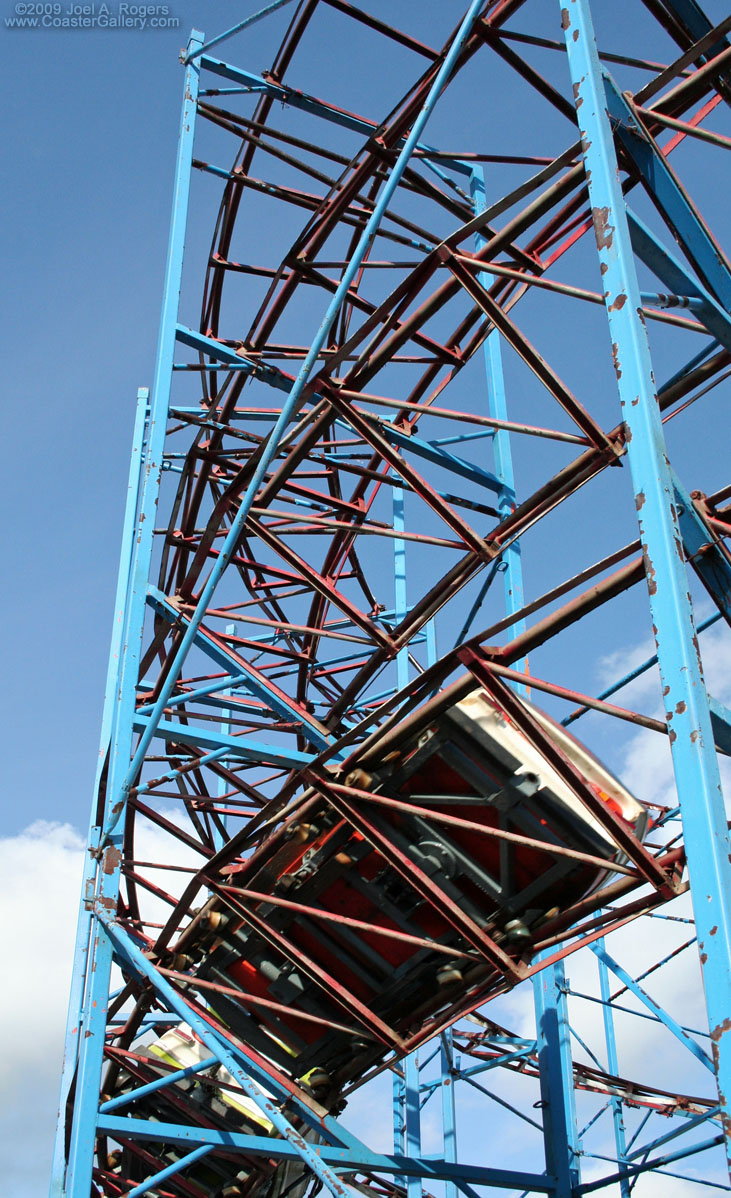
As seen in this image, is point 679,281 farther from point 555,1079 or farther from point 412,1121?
point 412,1121

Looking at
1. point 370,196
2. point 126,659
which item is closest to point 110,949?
point 126,659

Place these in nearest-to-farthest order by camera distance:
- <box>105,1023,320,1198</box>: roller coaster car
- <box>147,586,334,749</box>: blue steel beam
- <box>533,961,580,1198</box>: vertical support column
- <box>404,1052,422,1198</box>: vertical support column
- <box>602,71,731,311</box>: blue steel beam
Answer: <box>602,71,731,311</box>: blue steel beam
<box>533,961,580,1198</box>: vertical support column
<box>147,586,334,749</box>: blue steel beam
<box>105,1023,320,1198</box>: roller coaster car
<box>404,1052,422,1198</box>: vertical support column

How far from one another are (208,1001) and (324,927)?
1259 mm

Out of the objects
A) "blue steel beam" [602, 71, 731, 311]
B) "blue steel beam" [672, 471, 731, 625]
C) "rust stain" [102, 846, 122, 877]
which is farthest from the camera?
"rust stain" [102, 846, 122, 877]

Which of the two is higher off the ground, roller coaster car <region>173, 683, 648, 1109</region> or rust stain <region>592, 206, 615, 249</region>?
rust stain <region>592, 206, 615, 249</region>

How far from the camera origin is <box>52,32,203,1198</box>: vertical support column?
8.13 meters

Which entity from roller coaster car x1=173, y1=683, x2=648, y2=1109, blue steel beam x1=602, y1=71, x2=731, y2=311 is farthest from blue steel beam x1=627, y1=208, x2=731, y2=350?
roller coaster car x1=173, y1=683, x2=648, y2=1109

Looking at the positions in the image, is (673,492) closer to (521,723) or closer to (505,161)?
(521,723)

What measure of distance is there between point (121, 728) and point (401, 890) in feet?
8.87

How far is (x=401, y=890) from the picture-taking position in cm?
877

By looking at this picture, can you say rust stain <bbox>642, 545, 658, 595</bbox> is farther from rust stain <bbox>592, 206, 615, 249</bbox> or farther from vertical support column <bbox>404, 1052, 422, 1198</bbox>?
vertical support column <bbox>404, 1052, 422, 1198</bbox>

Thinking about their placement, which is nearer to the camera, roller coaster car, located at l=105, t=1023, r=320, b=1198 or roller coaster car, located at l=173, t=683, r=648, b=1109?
roller coaster car, located at l=173, t=683, r=648, b=1109

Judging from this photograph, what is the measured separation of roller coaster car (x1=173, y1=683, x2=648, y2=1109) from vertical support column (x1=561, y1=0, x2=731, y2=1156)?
6.12 feet

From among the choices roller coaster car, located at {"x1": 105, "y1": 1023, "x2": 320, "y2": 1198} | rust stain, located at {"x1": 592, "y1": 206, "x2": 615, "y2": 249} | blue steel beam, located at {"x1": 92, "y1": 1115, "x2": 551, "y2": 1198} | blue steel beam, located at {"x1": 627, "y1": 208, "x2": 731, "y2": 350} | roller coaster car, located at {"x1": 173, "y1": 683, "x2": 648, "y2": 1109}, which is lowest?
blue steel beam, located at {"x1": 92, "y1": 1115, "x2": 551, "y2": 1198}
